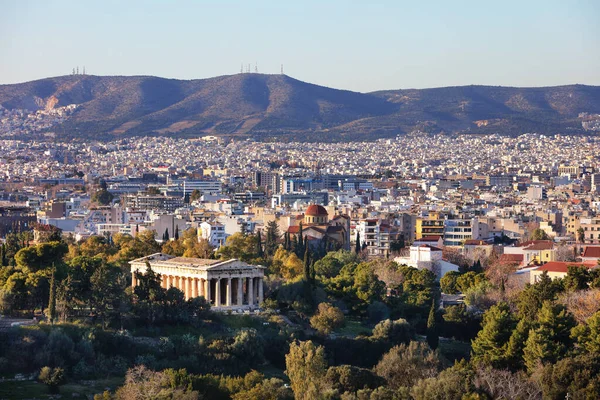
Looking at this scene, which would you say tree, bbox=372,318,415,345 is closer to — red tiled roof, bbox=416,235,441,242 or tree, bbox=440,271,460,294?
tree, bbox=440,271,460,294

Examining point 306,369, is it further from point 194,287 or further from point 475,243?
point 475,243

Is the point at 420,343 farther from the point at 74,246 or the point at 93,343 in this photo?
the point at 74,246

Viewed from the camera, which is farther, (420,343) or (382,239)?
(382,239)

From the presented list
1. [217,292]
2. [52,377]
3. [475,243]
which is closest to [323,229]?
[475,243]

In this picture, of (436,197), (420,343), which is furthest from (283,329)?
(436,197)

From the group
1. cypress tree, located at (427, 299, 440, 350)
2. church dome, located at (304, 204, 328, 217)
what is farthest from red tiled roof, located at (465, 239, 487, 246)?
cypress tree, located at (427, 299, 440, 350)
